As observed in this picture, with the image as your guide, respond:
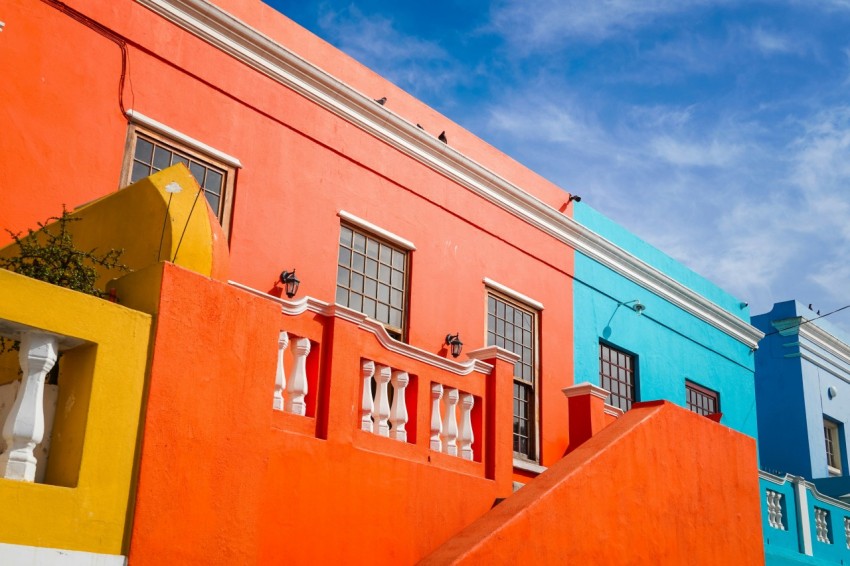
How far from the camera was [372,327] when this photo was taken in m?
6.54

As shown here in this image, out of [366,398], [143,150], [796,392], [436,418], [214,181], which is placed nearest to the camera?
[366,398]

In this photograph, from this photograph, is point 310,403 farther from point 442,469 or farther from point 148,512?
point 148,512

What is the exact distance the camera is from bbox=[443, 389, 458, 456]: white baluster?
278 inches

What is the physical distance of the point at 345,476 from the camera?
604 centimetres

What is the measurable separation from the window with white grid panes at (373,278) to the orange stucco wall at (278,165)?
6.2 inches

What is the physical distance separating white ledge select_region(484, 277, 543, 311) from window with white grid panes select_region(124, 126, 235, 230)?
3601mm

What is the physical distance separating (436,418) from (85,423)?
2.98 metres

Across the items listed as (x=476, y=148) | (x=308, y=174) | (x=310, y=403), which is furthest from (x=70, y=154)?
(x=476, y=148)

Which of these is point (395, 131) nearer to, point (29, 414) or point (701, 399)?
point (29, 414)

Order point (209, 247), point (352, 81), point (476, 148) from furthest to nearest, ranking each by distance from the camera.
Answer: point (476, 148) → point (352, 81) → point (209, 247)

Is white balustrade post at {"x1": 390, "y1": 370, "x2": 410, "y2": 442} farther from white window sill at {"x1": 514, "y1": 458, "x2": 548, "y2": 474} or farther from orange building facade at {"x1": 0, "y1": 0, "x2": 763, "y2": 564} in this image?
white window sill at {"x1": 514, "y1": 458, "x2": 548, "y2": 474}

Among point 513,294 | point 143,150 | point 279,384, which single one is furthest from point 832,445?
point 279,384

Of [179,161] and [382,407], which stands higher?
[179,161]

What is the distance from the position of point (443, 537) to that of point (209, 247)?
262 centimetres
